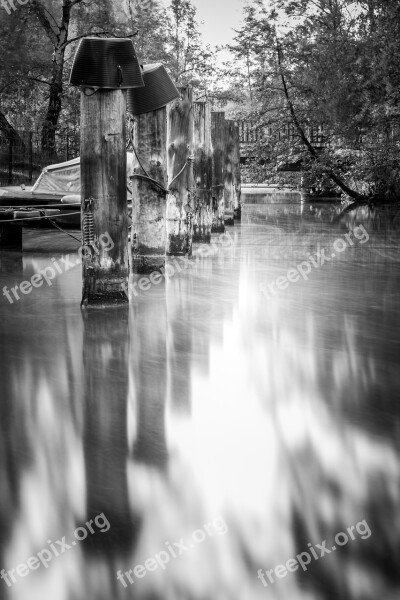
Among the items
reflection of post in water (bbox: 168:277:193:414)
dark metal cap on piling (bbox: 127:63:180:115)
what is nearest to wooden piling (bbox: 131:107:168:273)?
dark metal cap on piling (bbox: 127:63:180:115)

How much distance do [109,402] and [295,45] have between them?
23.7m

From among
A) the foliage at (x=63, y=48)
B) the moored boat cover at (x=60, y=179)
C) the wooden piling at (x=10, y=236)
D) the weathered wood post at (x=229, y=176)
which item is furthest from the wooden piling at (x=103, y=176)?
the foliage at (x=63, y=48)

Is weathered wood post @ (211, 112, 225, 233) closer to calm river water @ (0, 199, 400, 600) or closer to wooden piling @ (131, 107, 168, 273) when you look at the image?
wooden piling @ (131, 107, 168, 273)

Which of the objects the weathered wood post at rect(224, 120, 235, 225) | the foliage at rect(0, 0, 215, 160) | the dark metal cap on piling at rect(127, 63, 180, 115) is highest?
the foliage at rect(0, 0, 215, 160)

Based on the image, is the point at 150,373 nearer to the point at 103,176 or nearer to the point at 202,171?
the point at 103,176

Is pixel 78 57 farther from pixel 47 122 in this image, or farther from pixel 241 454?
pixel 47 122

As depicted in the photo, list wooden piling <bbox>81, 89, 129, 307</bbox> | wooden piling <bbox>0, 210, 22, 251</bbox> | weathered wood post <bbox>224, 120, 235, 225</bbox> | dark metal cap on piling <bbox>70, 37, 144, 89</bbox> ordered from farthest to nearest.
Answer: weathered wood post <bbox>224, 120, 235, 225</bbox>
wooden piling <bbox>0, 210, 22, 251</bbox>
wooden piling <bbox>81, 89, 129, 307</bbox>
dark metal cap on piling <bbox>70, 37, 144, 89</bbox>

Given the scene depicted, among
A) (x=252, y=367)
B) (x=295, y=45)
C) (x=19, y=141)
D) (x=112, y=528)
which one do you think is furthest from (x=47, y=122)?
(x=112, y=528)

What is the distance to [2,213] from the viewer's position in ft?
41.9

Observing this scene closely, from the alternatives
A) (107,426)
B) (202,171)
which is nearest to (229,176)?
(202,171)

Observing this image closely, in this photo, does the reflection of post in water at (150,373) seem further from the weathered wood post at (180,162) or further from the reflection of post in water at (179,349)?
the weathered wood post at (180,162)

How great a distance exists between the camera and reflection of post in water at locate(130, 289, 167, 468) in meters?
4.09

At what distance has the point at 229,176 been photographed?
69.4 feet

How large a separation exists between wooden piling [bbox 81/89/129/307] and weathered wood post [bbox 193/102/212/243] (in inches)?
265
